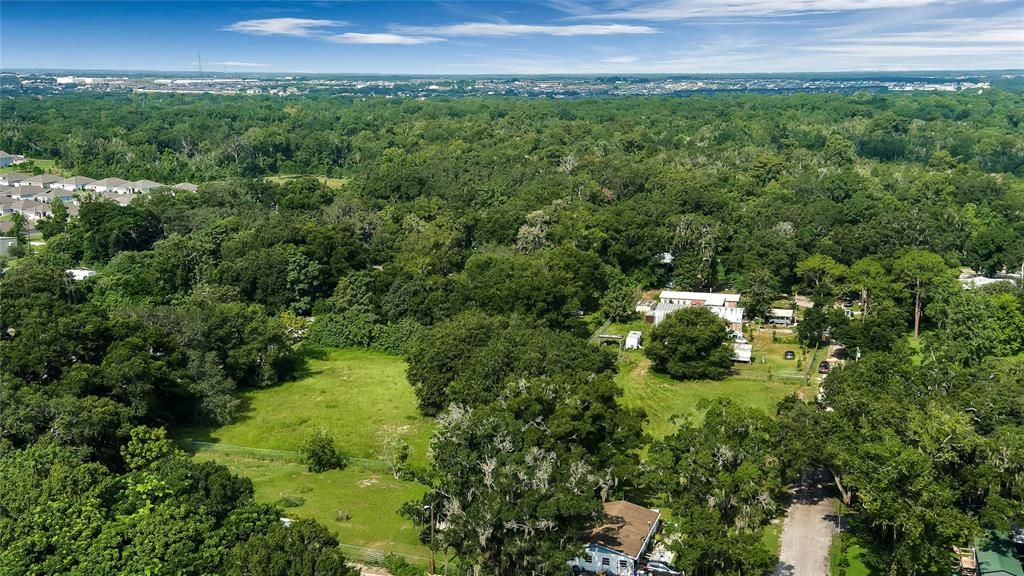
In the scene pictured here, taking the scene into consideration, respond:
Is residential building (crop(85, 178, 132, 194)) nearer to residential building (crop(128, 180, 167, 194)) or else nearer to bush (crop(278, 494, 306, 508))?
residential building (crop(128, 180, 167, 194))

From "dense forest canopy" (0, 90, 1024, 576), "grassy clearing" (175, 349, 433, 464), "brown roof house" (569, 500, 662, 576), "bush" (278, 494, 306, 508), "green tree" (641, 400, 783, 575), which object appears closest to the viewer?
"green tree" (641, 400, 783, 575)

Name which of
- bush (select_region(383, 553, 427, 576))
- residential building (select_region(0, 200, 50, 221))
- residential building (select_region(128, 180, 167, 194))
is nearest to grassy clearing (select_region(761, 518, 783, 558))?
bush (select_region(383, 553, 427, 576))

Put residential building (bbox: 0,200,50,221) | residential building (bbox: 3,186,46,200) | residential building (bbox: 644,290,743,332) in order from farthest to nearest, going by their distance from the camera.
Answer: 1. residential building (bbox: 3,186,46,200)
2. residential building (bbox: 0,200,50,221)
3. residential building (bbox: 644,290,743,332)

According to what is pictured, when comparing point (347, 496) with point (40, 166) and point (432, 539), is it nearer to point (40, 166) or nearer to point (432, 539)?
point (432, 539)

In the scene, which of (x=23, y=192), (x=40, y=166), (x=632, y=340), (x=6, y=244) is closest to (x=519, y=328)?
(x=632, y=340)

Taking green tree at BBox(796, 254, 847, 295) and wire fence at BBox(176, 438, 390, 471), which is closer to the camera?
wire fence at BBox(176, 438, 390, 471)

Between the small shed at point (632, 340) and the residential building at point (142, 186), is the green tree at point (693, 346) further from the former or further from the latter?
the residential building at point (142, 186)
